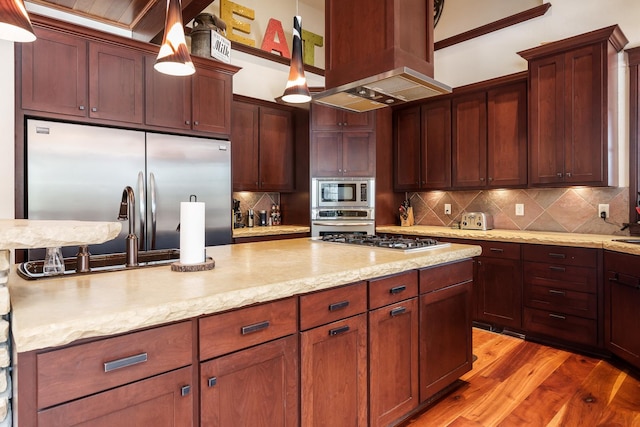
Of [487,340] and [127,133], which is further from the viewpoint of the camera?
[487,340]

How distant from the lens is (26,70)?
2514mm

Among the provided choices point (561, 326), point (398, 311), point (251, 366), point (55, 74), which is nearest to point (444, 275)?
point (398, 311)

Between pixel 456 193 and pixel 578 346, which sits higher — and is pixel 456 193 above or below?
above

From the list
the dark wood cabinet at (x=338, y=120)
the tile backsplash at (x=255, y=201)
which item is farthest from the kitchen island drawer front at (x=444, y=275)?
the tile backsplash at (x=255, y=201)

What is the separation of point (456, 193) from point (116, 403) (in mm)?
4028

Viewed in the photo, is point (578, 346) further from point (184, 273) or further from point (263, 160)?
point (263, 160)

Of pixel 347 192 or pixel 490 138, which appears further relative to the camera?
pixel 347 192

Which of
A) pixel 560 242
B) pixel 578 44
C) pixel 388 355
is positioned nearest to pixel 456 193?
pixel 560 242

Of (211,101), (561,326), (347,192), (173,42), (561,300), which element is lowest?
(561,326)

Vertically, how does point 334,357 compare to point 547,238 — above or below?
below

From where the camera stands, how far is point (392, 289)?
180cm

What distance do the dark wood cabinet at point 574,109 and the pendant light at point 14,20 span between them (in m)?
3.58

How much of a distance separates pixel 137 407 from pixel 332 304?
2.53 feet

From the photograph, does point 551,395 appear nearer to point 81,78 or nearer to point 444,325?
point 444,325
